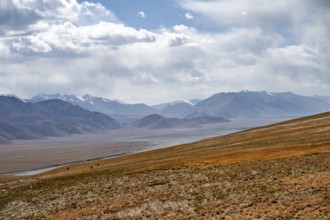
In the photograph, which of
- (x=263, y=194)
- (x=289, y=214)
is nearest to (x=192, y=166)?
(x=263, y=194)

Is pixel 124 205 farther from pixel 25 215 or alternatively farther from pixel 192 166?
pixel 192 166

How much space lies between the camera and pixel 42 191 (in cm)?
5372

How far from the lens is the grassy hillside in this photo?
1190 inches

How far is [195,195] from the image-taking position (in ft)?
122

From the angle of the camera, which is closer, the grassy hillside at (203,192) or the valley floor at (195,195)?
the valley floor at (195,195)

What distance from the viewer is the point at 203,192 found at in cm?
3778

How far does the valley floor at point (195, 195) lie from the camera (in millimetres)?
29734

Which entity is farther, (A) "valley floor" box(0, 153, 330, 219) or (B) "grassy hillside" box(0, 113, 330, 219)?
(B) "grassy hillside" box(0, 113, 330, 219)

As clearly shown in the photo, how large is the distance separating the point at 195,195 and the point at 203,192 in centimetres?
101

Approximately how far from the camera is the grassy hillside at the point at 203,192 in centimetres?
3022

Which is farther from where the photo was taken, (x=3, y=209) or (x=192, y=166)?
(x=192, y=166)

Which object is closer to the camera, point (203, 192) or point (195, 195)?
point (195, 195)

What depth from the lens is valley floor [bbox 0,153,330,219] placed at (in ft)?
97.6

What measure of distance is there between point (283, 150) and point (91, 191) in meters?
28.3
